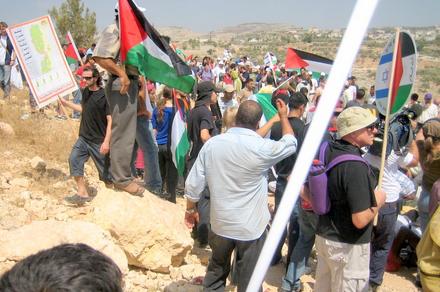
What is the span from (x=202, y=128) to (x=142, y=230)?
142 cm

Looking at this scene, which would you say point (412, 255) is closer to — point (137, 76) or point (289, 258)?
point (289, 258)

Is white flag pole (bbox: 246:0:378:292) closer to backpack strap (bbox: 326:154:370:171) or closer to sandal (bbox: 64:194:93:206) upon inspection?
backpack strap (bbox: 326:154:370:171)

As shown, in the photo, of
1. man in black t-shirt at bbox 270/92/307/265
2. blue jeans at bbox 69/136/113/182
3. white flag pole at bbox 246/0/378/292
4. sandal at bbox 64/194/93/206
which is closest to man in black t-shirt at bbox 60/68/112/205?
blue jeans at bbox 69/136/113/182

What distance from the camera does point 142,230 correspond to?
4402 mm

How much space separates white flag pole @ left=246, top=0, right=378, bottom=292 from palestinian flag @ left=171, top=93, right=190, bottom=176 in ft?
14.9

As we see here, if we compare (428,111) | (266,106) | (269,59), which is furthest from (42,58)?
(269,59)

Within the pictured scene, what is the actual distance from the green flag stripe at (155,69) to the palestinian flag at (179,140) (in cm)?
103

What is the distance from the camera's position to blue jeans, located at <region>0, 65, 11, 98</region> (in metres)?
10.5

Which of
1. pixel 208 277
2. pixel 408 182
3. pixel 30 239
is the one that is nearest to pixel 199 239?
pixel 208 277

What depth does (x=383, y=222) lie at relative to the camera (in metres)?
4.27

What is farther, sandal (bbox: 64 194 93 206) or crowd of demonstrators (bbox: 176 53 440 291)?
sandal (bbox: 64 194 93 206)

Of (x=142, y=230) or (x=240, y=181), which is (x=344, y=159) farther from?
(x=142, y=230)

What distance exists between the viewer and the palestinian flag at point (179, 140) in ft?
19.1

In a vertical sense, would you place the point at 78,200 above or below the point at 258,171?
below
